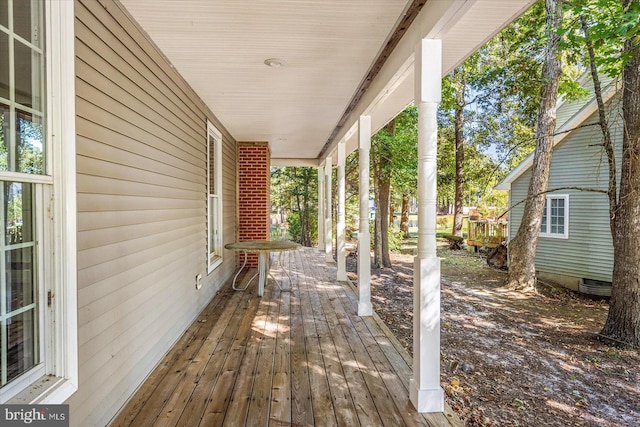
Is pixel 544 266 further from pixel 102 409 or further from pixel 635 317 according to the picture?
pixel 102 409

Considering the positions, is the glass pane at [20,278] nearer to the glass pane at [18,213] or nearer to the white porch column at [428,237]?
the glass pane at [18,213]

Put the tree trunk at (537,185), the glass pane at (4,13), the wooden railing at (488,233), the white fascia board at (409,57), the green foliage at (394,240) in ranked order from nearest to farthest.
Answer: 1. the glass pane at (4,13)
2. the white fascia board at (409,57)
3. the tree trunk at (537,185)
4. the green foliage at (394,240)
5. the wooden railing at (488,233)

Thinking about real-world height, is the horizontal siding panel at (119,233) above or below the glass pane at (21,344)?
above

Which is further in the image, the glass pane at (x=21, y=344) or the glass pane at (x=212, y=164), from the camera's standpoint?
the glass pane at (x=212, y=164)

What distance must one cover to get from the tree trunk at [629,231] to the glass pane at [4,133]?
6.18m

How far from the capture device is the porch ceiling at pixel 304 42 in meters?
2.13

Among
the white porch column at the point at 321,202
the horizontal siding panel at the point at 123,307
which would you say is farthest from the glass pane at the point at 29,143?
the white porch column at the point at 321,202

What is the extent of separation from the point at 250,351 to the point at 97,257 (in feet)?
5.27

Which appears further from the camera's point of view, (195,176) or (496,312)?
(496,312)

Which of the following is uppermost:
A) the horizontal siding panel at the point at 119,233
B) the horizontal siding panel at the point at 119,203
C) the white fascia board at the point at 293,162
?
the white fascia board at the point at 293,162

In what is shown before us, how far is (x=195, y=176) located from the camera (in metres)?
4.10

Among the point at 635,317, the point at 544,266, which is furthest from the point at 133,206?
the point at 544,266

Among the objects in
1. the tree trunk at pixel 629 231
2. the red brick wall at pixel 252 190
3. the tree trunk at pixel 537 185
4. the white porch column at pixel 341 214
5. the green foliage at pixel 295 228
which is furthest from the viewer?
the green foliage at pixel 295 228

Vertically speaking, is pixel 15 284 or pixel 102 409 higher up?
pixel 15 284
